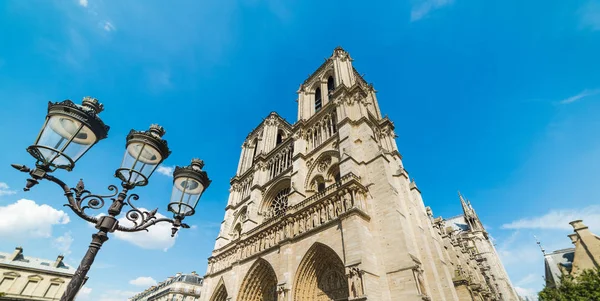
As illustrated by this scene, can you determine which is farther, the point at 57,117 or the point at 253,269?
the point at 253,269

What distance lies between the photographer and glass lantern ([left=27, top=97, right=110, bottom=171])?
305 cm

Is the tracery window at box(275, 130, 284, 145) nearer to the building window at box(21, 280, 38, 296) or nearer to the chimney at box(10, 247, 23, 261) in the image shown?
the building window at box(21, 280, 38, 296)

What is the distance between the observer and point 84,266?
2883 mm

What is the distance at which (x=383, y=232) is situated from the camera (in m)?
11.7

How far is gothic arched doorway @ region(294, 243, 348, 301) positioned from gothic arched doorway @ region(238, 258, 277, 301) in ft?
9.46

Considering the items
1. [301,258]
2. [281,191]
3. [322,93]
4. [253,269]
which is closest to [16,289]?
[253,269]

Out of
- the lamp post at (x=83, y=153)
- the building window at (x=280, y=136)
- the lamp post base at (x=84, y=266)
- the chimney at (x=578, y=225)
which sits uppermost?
the building window at (x=280, y=136)

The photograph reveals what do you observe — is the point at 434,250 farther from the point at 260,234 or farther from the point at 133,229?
the point at 133,229

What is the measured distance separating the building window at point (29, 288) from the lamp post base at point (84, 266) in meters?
29.7

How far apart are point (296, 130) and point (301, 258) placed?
1088 cm

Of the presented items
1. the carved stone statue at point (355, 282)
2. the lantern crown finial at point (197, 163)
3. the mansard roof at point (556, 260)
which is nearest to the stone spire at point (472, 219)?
the mansard roof at point (556, 260)

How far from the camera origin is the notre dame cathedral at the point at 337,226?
10.8 metres

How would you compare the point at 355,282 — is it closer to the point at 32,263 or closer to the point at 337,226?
the point at 337,226

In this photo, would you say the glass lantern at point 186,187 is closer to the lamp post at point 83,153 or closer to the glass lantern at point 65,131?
the lamp post at point 83,153
